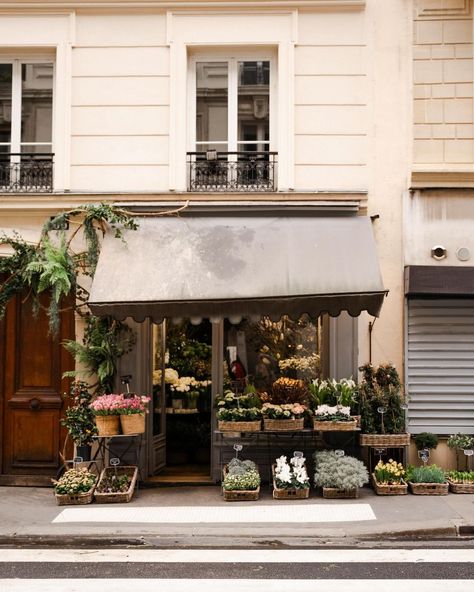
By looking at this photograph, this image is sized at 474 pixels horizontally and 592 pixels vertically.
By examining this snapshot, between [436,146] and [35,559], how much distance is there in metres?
7.12

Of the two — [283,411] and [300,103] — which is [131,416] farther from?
[300,103]

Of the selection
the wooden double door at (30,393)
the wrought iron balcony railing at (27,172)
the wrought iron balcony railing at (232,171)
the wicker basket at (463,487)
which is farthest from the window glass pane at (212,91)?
the wicker basket at (463,487)

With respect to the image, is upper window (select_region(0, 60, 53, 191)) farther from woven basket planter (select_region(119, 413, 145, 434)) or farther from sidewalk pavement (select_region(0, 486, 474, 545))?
sidewalk pavement (select_region(0, 486, 474, 545))

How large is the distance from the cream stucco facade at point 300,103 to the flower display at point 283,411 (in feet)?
3.79

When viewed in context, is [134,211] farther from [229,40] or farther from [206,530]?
[206,530]

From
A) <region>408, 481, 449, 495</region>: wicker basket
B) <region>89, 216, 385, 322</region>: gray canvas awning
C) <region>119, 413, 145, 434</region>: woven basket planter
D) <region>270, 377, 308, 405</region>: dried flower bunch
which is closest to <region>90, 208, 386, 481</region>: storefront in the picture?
<region>89, 216, 385, 322</region>: gray canvas awning

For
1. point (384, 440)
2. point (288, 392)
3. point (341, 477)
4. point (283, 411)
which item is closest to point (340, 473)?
point (341, 477)

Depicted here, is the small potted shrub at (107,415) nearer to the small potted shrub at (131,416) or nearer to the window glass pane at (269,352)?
the small potted shrub at (131,416)

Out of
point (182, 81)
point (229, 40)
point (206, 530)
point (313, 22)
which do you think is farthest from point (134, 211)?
point (206, 530)

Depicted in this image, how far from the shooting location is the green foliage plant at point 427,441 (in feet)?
32.9

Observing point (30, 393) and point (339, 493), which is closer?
point (339, 493)

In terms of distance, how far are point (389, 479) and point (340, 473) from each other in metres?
0.72

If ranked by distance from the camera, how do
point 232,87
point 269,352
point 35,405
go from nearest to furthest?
1. point 35,405
2. point 269,352
3. point 232,87

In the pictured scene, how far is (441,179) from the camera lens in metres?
10.2
